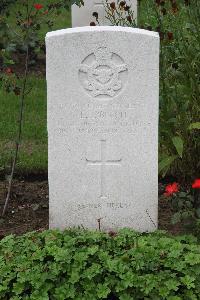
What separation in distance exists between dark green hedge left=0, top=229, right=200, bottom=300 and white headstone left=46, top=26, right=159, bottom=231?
2.00ft

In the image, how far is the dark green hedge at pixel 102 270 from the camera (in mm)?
4613

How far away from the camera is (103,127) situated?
5.44m

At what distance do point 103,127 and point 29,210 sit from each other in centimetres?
119

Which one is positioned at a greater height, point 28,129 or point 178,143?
point 178,143

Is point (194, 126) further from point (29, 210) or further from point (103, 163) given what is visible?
point (29, 210)

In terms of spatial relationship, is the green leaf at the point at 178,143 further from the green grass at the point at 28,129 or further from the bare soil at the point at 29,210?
the green grass at the point at 28,129

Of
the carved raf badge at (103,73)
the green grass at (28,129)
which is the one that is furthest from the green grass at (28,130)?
the carved raf badge at (103,73)

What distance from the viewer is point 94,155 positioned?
217 inches

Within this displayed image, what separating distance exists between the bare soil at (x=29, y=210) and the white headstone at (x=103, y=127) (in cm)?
33

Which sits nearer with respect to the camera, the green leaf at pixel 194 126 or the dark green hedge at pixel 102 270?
the dark green hedge at pixel 102 270

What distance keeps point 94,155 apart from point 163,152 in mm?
1546

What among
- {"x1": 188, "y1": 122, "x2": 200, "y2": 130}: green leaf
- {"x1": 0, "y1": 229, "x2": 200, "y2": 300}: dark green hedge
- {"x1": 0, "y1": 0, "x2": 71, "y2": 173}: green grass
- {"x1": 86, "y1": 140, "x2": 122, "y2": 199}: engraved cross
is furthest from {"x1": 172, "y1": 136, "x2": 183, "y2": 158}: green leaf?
{"x1": 0, "y1": 0, "x2": 71, "y2": 173}: green grass

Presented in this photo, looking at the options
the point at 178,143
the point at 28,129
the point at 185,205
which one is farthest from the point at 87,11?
the point at 185,205

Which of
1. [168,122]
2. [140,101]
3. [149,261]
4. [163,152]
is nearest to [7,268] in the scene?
[149,261]
